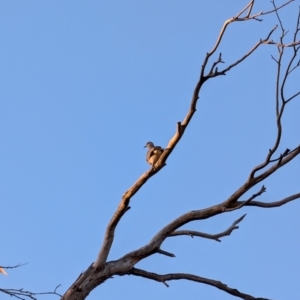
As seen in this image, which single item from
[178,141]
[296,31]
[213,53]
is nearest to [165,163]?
[178,141]

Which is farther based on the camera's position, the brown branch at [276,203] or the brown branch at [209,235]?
the brown branch at [209,235]

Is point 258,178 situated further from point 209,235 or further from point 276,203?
point 209,235

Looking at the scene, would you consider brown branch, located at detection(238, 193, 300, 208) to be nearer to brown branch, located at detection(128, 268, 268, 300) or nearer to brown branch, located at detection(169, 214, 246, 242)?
brown branch, located at detection(169, 214, 246, 242)

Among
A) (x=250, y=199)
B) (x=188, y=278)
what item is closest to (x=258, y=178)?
(x=250, y=199)

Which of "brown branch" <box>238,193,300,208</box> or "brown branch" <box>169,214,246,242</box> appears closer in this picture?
"brown branch" <box>238,193,300,208</box>

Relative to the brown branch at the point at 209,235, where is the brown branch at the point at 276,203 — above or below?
above

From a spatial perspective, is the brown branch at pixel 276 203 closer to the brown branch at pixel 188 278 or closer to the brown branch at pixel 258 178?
the brown branch at pixel 258 178

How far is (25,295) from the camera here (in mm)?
5910

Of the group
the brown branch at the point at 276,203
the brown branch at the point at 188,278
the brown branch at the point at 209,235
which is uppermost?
the brown branch at the point at 276,203

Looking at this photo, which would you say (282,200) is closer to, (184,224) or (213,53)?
(184,224)

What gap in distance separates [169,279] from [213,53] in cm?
260

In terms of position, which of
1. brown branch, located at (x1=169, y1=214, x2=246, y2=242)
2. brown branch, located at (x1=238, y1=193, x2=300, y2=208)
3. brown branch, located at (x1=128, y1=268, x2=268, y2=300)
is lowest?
brown branch, located at (x1=128, y1=268, x2=268, y2=300)

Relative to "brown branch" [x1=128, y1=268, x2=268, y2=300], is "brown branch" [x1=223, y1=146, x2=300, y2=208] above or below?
above

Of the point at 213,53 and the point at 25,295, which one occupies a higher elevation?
the point at 213,53
